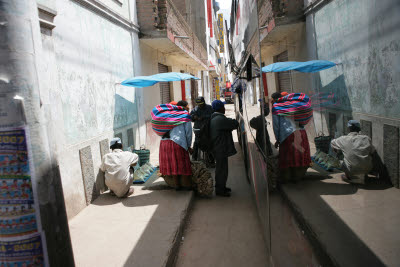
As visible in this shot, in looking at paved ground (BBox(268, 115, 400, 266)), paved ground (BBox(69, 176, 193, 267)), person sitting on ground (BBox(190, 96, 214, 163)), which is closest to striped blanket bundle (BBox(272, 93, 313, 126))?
paved ground (BBox(268, 115, 400, 266))

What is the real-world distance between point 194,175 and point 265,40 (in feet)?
11.3

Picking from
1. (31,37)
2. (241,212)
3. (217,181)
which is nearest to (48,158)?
(31,37)

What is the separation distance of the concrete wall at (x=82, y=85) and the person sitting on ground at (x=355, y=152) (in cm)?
241

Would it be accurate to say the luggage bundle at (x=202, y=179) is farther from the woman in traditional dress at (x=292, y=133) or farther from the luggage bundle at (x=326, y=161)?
the luggage bundle at (x=326, y=161)

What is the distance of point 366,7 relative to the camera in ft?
1.58

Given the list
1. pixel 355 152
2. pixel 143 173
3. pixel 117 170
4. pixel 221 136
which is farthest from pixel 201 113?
pixel 355 152

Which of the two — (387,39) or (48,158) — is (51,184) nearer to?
(48,158)

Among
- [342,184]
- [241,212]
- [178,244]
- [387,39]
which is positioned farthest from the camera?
[241,212]

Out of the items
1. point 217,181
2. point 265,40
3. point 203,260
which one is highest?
point 265,40

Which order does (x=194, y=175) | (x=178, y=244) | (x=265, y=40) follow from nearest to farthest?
(x=265, y=40), (x=178, y=244), (x=194, y=175)

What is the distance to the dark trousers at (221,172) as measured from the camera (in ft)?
14.7

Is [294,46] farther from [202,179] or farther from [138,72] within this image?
[138,72]

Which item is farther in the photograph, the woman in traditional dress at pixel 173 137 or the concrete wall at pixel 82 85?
the woman in traditional dress at pixel 173 137

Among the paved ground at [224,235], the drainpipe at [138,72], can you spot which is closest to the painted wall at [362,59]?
the paved ground at [224,235]
